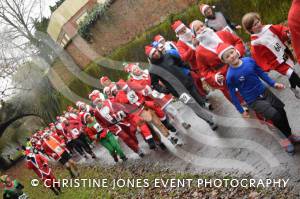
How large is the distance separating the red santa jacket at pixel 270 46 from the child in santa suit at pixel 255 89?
0.72m

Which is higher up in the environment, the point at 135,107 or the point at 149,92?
the point at 149,92

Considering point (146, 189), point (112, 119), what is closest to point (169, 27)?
point (112, 119)

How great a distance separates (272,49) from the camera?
7.72 meters

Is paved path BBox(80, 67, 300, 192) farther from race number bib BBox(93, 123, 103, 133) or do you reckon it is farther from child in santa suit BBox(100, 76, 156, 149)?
race number bib BBox(93, 123, 103, 133)

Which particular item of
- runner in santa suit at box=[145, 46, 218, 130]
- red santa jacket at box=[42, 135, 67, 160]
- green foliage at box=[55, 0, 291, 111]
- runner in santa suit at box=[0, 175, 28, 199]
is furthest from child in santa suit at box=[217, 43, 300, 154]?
red santa jacket at box=[42, 135, 67, 160]

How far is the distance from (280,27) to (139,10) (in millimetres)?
18225

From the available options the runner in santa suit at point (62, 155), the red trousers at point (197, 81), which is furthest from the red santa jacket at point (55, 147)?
the red trousers at point (197, 81)

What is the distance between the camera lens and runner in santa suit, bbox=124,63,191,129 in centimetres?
1107

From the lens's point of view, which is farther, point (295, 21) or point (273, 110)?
point (273, 110)

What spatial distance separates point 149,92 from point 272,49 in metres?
4.08

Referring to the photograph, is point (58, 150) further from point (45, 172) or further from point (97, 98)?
point (97, 98)

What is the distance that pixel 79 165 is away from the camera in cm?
1944

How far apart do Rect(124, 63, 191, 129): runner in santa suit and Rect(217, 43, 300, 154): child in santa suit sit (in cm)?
398

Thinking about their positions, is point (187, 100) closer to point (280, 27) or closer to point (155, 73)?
point (155, 73)
